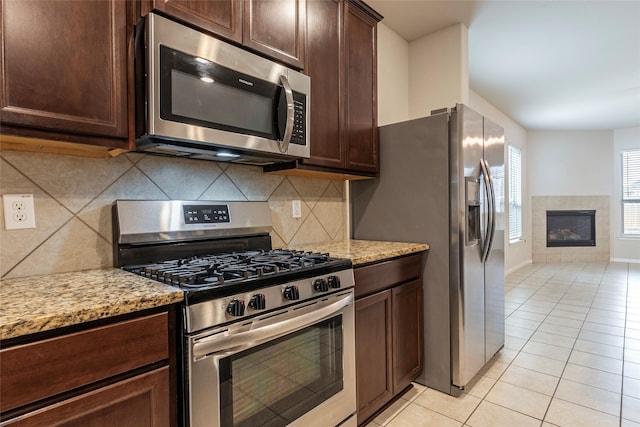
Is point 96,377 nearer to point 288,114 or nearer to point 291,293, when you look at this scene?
point 291,293

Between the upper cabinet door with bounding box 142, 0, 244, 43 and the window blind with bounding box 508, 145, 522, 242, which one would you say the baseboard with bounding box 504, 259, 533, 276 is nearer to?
the window blind with bounding box 508, 145, 522, 242

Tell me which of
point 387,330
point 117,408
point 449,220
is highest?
point 449,220

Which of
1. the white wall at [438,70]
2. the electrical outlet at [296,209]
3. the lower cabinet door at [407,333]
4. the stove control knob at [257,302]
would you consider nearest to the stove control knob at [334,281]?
the stove control knob at [257,302]

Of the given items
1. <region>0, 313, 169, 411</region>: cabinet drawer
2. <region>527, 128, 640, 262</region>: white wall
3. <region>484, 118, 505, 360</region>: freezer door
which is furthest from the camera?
<region>527, 128, 640, 262</region>: white wall

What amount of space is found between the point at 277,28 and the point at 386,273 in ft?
4.52

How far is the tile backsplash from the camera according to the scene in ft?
4.16

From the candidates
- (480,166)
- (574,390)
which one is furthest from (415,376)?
(480,166)

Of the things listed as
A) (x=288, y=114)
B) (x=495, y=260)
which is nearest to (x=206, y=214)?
(x=288, y=114)

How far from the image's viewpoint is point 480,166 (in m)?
2.29

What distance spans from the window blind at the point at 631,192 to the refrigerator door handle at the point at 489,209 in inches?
258

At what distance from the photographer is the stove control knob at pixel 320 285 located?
4.67 feet

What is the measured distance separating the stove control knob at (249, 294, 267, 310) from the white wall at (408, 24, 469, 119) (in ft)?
8.39

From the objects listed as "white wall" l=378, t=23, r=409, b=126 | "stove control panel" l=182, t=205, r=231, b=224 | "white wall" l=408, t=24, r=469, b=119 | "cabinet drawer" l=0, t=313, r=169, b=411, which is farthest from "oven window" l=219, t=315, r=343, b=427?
"white wall" l=408, t=24, r=469, b=119

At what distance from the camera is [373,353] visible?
184cm
